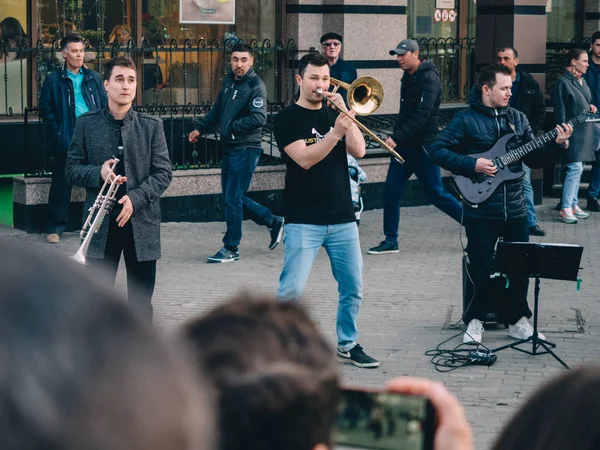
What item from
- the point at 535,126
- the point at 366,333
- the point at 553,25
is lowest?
the point at 366,333

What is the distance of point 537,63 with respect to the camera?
567 inches

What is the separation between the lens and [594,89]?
13.8 metres

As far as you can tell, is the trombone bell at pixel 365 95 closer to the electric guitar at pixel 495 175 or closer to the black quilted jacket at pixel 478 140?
the black quilted jacket at pixel 478 140

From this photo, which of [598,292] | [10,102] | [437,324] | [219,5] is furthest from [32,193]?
[598,292]

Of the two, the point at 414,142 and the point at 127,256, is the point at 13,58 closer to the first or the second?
the point at 414,142

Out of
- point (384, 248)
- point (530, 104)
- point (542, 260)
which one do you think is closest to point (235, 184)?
point (384, 248)

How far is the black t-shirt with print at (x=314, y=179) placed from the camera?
710 centimetres

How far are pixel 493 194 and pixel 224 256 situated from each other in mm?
3629

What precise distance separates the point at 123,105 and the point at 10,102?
6795 millimetres

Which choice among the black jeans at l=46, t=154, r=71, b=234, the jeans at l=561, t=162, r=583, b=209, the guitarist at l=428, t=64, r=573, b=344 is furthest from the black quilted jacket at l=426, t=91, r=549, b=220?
the jeans at l=561, t=162, r=583, b=209

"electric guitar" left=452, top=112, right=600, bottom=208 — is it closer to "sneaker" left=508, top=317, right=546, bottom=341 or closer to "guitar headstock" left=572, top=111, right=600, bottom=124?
"sneaker" left=508, top=317, right=546, bottom=341

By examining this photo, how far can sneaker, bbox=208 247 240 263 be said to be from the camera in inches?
424

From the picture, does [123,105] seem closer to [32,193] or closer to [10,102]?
[32,193]

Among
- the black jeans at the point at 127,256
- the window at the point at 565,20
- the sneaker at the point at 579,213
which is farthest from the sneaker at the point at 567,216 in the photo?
the black jeans at the point at 127,256
